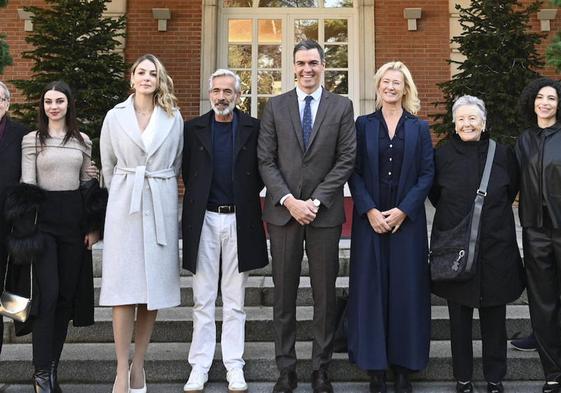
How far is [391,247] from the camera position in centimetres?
342

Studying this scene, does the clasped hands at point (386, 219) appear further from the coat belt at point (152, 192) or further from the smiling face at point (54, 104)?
the smiling face at point (54, 104)

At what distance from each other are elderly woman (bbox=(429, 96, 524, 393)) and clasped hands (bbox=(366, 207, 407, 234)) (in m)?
0.33

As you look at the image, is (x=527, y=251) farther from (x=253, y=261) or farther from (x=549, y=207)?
(x=253, y=261)

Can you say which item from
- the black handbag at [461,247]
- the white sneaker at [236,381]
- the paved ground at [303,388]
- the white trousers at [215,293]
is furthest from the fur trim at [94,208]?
the black handbag at [461,247]

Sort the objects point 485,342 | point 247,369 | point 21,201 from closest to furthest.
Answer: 1. point 21,201
2. point 485,342
3. point 247,369

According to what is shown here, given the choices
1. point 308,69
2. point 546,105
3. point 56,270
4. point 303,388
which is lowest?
point 303,388

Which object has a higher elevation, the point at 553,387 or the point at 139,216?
the point at 139,216

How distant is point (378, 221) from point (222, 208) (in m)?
1.00

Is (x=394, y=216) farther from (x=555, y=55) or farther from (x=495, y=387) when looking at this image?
(x=555, y=55)

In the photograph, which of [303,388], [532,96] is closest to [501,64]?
[532,96]

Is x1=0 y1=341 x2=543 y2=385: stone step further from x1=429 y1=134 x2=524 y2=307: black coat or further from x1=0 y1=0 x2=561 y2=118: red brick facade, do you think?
x1=0 y1=0 x2=561 y2=118: red brick facade

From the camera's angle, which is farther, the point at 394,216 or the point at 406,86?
the point at 406,86

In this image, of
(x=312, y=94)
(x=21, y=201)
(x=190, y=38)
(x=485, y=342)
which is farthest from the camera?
(x=190, y=38)

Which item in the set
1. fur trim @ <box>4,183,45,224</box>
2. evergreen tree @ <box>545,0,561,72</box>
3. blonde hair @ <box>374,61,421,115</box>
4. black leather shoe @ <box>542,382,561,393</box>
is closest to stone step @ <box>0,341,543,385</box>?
black leather shoe @ <box>542,382,561,393</box>
